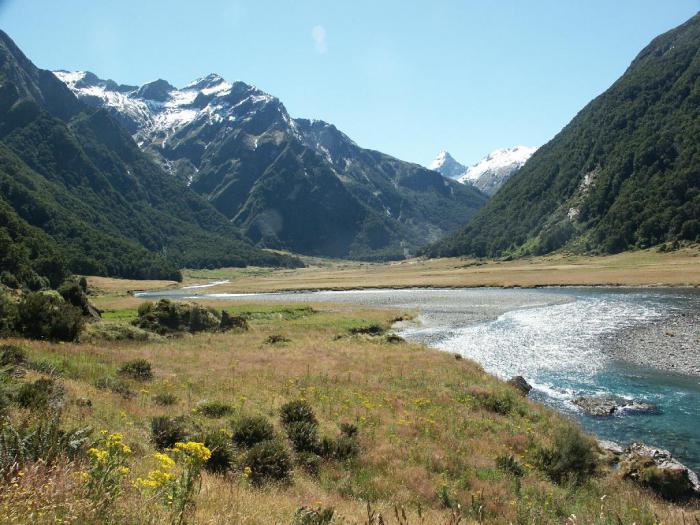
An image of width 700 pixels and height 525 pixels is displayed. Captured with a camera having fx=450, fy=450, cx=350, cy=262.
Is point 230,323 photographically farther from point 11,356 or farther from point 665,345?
point 665,345

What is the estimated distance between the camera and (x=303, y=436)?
42.9 ft

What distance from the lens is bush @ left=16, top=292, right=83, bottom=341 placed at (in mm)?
23672

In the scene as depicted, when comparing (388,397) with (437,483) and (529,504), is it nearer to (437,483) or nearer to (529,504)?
(437,483)

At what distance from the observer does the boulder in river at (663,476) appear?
13008mm

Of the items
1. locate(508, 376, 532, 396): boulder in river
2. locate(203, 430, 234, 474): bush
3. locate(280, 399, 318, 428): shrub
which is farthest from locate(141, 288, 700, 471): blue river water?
locate(203, 430, 234, 474): bush

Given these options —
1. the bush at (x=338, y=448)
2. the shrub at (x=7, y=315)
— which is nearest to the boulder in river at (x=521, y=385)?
the bush at (x=338, y=448)

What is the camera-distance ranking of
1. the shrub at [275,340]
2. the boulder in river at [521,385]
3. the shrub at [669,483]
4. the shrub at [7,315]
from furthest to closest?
the shrub at [275,340] → the boulder in river at [521,385] → the shrub at [7,315] → the shrub at [669,483]

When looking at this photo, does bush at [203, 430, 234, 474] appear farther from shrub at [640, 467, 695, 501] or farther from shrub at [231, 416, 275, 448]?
shrub at [640, 467, 695, 501]

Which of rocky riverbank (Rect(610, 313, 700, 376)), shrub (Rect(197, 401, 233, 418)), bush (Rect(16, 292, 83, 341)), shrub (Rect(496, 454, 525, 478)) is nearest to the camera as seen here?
shrub (Rect(496, 454, 525, 478))

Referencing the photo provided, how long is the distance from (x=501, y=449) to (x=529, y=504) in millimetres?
4828

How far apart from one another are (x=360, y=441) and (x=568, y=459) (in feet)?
21.4

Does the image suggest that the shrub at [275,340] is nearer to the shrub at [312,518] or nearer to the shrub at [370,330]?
the shrub at [370,330]

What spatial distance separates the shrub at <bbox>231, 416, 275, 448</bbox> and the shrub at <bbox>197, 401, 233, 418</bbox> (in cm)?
171

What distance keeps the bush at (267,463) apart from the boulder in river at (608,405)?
16419mm
